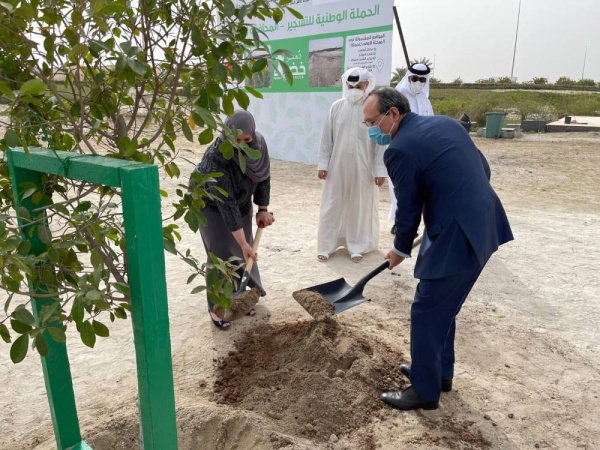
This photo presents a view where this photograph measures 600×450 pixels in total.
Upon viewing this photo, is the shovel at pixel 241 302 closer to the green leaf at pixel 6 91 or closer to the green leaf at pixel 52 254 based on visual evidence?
the green leaf at pixel 52 254

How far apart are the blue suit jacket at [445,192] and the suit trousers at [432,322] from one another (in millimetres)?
87

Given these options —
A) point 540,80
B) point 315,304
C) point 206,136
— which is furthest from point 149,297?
point 540,80

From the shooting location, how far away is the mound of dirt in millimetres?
2537

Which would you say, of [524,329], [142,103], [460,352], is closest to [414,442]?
[460,352]

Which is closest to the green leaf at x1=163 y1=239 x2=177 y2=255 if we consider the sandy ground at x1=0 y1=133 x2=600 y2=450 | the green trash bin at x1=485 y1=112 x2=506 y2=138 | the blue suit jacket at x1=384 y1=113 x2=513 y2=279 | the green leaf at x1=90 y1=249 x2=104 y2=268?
the green leaf at x1=90 y1=249 x2=104 y2=268

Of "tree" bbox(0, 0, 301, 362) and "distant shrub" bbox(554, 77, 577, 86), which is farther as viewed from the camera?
"distant shrub" bbox(554, 77, 577, 86)

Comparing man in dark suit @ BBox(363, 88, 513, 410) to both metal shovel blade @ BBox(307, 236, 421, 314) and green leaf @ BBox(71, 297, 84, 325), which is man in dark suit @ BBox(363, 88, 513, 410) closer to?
metal shovel blade @ BBox(307, 236, 421, 314)

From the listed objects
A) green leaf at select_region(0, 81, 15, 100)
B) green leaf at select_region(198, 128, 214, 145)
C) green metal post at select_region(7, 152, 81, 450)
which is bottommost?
green metal post at select_region(7, 152, 81, 450)

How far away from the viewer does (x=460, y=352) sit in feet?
10.8

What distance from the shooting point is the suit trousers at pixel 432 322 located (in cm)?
245

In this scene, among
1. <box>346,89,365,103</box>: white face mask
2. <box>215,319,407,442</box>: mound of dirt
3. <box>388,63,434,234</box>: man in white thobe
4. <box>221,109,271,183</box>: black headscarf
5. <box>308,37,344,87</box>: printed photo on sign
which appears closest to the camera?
<box>215,319,407,442</box>: mound of dirt

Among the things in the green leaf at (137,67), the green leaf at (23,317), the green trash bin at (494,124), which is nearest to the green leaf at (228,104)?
the green leaf at (137,67)

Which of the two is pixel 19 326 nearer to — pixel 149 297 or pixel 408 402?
pixel 149 297

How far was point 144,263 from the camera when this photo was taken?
123 cm
